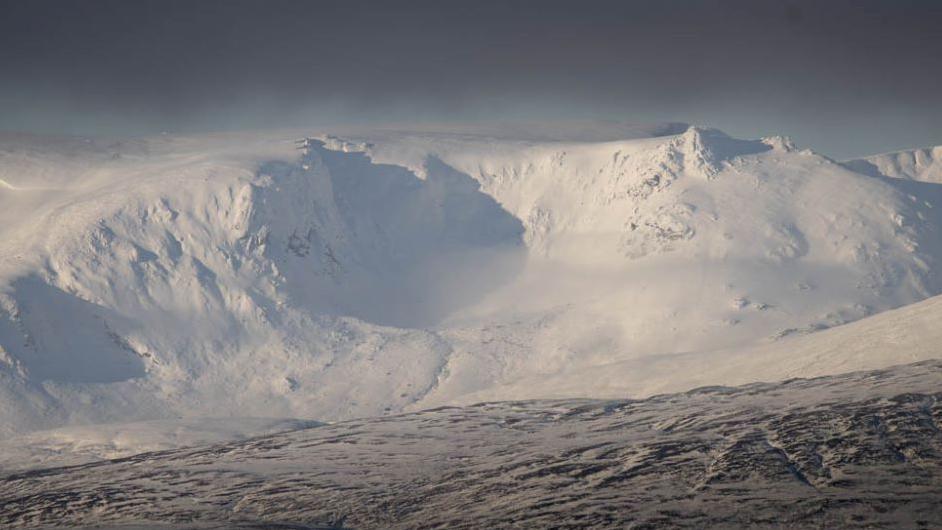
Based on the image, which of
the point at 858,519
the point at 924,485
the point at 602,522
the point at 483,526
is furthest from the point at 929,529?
the point at 483,526

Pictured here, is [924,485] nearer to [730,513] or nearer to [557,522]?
[730,513]

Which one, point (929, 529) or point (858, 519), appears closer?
point (929, 529)

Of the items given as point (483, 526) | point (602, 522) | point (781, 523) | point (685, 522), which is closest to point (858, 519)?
point (781, 523)

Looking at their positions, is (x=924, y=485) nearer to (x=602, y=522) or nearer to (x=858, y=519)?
(x=858, y=519)

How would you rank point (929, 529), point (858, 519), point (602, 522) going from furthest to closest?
point (602, 522) → point (858, 519) → point (929, 529)

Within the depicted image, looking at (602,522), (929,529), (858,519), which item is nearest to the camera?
A: (929,529)

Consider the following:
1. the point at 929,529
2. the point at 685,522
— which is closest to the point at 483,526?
the point at 685,522

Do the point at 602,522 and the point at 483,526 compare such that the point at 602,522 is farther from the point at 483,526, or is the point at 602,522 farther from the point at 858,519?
the point at 858,519

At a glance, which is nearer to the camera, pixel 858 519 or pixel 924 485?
pixel 858 519
